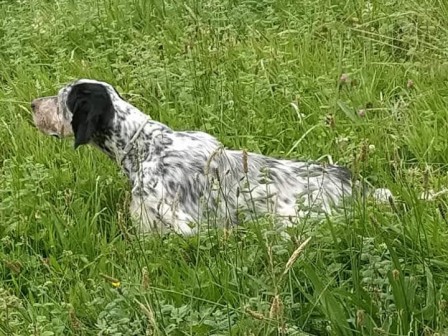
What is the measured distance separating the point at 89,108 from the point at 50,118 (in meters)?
0.40

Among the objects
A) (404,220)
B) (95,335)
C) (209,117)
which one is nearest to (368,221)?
(404,220)

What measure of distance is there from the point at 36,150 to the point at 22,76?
1.09m

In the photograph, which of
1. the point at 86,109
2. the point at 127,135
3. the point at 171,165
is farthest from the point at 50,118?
the point at 171,165

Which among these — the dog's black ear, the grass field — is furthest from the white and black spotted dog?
the grass field

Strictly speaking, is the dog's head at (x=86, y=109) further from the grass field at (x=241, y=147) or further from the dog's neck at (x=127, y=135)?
the grass field at (x=241, y=147)

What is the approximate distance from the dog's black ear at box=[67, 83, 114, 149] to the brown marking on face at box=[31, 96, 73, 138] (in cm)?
20

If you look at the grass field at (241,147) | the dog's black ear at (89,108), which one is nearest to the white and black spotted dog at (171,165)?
the dog's black ear at (89,108)

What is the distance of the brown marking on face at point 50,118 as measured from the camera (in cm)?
530

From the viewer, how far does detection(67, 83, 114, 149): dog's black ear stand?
5.07 meters

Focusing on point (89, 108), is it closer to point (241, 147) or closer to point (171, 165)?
point (171, 165)

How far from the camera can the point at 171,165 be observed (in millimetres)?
4934

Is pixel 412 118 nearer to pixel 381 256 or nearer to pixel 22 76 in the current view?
pixel 381 256

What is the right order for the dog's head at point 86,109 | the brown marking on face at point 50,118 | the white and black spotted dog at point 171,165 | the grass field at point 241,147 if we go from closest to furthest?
the grass field at point 241,147 → the white and black spotted dog at point 171,165 → the dog's head at point 86,109 → the brown marking on face at point 50,118

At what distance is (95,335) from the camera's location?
3.41 meters
